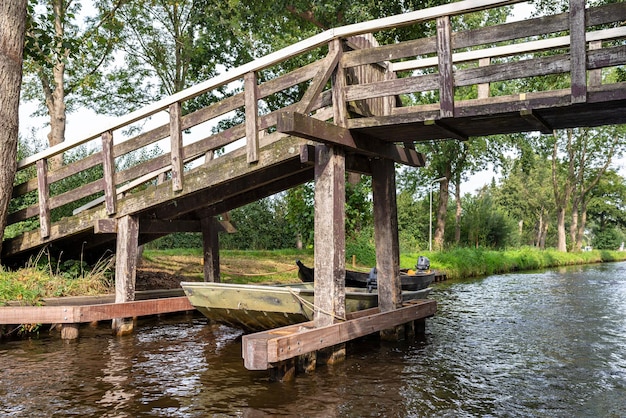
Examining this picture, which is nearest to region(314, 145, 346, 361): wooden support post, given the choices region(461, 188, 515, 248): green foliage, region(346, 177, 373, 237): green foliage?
region(346, 177, 373, 237): green foliage

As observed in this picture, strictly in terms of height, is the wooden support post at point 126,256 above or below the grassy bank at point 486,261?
above

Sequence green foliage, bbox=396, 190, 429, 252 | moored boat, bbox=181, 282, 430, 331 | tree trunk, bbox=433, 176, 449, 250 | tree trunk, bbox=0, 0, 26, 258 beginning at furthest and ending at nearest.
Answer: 1. green foliage, bbox=396, 190, 429, 252
2. tree trunk, bbox=433, 176, 449, 250
3. tree trunk, bbox=0, 0, 26, 258
4. moored boat, bbox=181, 282, 430, 331

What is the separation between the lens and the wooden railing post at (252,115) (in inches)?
377

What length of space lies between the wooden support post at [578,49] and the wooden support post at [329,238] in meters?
3.30

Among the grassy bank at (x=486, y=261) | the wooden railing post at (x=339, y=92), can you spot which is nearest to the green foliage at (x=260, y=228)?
the grassy bank at (x=486, y=261)

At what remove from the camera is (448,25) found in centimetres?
845

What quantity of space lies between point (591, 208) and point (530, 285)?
151 feet

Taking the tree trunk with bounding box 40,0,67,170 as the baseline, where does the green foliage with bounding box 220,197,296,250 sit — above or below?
below

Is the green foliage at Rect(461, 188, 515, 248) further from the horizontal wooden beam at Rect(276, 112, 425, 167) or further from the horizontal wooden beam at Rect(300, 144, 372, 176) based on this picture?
the horizontal wooden beam at Rect(300, 144, 372, 176)

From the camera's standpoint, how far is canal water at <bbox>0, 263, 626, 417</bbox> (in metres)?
7.24

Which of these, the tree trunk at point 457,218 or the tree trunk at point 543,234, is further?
the tree trunk at point 543,234

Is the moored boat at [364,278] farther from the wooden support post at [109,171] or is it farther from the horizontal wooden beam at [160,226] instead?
the wooden support post at [109,171]

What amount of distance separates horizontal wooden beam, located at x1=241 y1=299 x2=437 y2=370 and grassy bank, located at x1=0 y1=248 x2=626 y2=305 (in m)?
5.31

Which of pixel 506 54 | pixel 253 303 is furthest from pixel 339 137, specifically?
pixel 253 303
